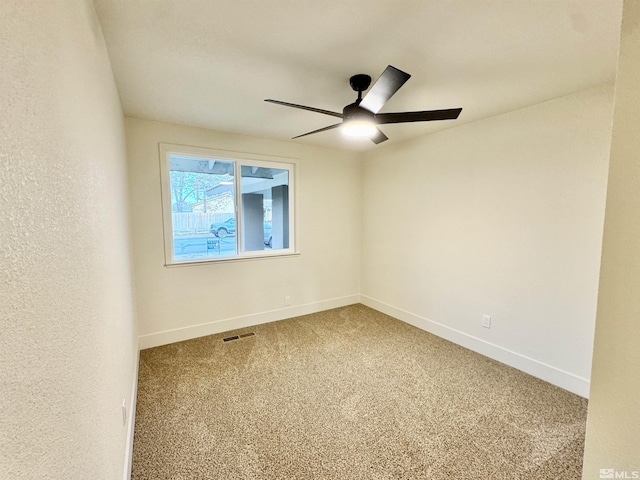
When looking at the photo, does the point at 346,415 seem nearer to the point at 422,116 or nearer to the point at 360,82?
the point at 422,116

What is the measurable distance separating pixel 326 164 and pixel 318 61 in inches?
92.0

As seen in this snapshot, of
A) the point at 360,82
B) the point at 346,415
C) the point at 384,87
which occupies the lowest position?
the point at 346,415

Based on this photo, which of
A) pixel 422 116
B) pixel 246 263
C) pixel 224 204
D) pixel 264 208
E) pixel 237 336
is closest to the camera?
pixel 422 116

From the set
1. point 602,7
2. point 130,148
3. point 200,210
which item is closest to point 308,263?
point 200,210

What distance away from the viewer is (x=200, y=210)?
3.46 meters

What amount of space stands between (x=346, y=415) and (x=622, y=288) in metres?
1.94

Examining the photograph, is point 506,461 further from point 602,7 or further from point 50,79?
point 50,79

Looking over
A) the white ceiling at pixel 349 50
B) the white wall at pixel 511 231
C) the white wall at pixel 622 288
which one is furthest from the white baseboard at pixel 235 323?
the white wall at pixel 622 288

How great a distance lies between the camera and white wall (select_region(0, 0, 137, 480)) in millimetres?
489

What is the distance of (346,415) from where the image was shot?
2.14 meters

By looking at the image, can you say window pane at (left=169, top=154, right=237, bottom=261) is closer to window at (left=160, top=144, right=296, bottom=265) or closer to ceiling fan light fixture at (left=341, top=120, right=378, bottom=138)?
window at (left=160, top=144, right=296, bottom=265)

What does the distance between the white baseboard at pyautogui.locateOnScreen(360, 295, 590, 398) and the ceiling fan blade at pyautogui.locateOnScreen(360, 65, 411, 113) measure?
262 cm

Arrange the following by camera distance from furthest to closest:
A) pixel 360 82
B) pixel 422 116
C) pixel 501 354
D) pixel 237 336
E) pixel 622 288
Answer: pixel 237 336 → pixel 501 354 → pixel 360 82 → pixel 422 116 → pixel 622 288

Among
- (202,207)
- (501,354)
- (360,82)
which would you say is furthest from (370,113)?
(501,354)
